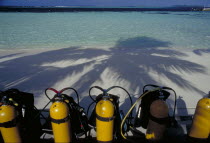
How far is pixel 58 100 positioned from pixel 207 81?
4.18 metres

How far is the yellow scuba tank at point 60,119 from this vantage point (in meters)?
2.03

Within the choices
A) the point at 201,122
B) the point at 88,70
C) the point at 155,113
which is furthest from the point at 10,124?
the point at 88,70

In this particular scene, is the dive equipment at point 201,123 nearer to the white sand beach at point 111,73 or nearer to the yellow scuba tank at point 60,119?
the white sand beach at point 111,73

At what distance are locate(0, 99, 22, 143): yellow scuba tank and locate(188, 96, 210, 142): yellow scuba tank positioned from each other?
2.42 meters

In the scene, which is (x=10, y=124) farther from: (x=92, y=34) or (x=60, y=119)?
(x=92, y=34)

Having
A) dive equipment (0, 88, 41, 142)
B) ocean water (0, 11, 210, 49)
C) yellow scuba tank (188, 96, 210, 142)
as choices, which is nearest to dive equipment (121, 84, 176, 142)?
yellow scuba tank (188, 96, 210, 142)

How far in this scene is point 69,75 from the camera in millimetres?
4770

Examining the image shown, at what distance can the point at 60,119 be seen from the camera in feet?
6.72

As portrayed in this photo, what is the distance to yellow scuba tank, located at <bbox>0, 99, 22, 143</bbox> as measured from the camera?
195 centimetres

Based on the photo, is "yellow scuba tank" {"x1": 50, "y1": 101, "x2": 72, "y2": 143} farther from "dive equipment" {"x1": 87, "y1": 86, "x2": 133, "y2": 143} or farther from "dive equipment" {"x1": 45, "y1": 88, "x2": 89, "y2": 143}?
"dive equipment" {"x1": 87, "y1": 86, "x2": 133, "y2": 143}

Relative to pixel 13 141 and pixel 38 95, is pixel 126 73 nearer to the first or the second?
pixel 38 95

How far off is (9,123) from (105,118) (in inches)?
47.3

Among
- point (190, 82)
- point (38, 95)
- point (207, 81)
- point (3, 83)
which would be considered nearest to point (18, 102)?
point (38, 95)

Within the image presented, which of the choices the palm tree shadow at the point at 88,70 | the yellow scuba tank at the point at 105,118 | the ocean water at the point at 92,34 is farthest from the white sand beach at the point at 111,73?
the ocean water at the point at 92,34
